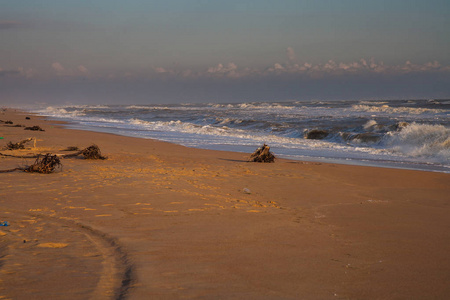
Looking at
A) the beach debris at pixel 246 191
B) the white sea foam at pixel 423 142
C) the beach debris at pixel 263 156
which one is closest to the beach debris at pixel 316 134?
the white sea foam at pixel 423 142

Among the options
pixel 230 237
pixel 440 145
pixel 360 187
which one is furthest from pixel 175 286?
pixel 440 145

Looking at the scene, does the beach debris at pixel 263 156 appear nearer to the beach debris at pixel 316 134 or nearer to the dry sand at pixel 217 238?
the dry sand at pixel 217 238

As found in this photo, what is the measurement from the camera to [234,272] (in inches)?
128

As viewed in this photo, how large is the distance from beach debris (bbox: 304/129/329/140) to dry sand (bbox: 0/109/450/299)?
1294cm

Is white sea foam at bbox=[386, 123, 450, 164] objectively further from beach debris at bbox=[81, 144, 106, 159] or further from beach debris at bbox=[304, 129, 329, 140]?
beach debris at bbox=[81, 144, 106, 159]

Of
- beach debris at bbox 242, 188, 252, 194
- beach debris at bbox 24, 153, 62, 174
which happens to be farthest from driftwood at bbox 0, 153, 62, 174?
beach debris at bbox 242, 188, 252, 194

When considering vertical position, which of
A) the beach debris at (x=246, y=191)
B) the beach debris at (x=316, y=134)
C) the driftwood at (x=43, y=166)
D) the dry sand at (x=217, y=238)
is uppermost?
the beach debris at (x=316, y=134)

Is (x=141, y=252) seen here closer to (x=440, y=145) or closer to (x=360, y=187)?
(x=360, y=187)

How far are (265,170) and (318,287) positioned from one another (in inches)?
238

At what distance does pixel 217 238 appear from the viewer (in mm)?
4117

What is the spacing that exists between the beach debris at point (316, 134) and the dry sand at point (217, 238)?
12935 millimetres

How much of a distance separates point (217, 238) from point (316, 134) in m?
17.7

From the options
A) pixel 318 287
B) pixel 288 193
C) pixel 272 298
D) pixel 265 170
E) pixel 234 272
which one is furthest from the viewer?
pixel 265 170

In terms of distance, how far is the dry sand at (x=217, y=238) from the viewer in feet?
9.77
